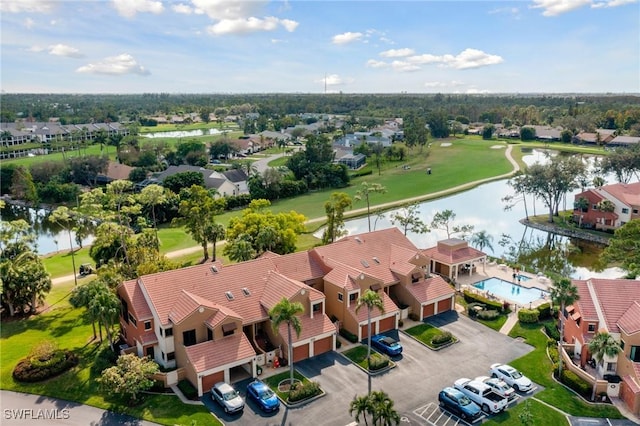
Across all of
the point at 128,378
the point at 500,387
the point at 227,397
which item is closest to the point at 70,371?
the point at 128,378

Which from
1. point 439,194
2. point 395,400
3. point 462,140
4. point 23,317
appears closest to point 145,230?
point 23,317

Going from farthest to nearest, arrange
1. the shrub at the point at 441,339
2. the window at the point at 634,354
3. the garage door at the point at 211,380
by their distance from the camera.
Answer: the shrub at the point at 441,339
the window at the point at 634,354
the garage door at the point at 211,380

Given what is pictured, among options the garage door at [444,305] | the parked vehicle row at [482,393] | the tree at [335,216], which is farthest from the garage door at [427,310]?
the tree at [335,216]

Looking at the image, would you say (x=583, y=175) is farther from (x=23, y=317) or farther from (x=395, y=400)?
(x=23, y=317)

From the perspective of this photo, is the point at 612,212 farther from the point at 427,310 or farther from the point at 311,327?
the point at 311,327

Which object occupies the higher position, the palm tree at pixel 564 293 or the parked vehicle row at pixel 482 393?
the palm tree at pixel 564 293

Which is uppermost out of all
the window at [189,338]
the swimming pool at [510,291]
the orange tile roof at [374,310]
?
the window at [189,338]

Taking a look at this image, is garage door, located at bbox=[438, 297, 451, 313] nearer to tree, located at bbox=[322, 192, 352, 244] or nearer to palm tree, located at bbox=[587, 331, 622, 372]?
palm tree, located at bbox=[587, 331, 622, 372]

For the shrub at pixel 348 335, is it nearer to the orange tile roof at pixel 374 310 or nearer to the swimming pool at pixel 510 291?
the orange tile roof at pixel 374 310

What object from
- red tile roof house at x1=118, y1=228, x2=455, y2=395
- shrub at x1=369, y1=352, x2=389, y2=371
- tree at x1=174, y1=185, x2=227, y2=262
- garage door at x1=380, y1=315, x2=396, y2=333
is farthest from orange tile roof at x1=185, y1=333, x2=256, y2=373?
tree at x1=174, y1=185, x2=227, y2=262
